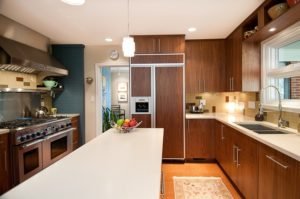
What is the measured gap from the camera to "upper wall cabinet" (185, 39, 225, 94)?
398 cm

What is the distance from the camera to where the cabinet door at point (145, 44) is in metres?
3.71

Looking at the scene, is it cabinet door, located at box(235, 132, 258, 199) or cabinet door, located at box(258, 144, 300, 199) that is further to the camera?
cabinet door, located at box(235, 132, 258, 199)

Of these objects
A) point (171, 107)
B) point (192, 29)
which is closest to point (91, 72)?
point (171, 107)

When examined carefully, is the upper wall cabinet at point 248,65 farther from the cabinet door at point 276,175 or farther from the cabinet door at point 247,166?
the cabinet door at point 276,175

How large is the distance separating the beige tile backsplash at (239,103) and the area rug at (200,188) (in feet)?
3.73

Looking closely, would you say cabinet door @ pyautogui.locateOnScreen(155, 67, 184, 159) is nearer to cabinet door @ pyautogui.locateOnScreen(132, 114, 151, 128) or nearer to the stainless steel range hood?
cabinet door @ pyautogui.locateOnScreen(132, 114, 151, 128)

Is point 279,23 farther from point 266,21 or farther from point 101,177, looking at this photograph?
point 101,177

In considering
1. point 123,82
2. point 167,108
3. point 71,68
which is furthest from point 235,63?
point 123,82

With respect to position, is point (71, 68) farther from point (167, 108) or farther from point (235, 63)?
point (235, 63)

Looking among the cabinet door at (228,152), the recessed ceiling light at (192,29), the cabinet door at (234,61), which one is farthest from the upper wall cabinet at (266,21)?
the cabinet door at (228,152)

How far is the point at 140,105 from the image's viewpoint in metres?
3.73

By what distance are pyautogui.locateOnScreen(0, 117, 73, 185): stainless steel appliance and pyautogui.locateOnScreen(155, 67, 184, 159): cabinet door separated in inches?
67.2

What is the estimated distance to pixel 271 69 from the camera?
2898mm

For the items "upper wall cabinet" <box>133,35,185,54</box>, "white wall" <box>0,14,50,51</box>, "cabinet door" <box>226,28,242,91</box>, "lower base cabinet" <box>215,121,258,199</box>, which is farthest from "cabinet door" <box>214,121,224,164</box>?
"white wall" <box>0,14,50,51</box>
